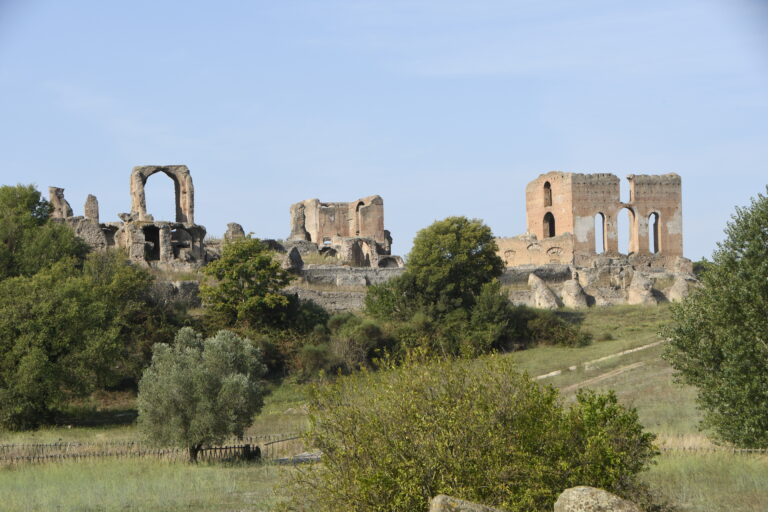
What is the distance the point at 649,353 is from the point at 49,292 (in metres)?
17.3

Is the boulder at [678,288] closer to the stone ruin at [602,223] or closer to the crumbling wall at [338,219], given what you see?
the stone ruin at [602,223]

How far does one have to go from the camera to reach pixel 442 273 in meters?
37.8

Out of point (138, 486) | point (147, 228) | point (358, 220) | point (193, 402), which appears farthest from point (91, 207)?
point (138, 486)

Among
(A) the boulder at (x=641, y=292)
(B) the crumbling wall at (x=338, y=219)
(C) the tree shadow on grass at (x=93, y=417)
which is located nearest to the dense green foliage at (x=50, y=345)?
(C) the tree shadow on grass at (x=93, y=417)

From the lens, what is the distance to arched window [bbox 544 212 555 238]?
58938 millimetres

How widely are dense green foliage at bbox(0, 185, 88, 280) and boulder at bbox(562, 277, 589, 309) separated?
1803cm

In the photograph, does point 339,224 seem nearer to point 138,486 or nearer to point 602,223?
point 602,223

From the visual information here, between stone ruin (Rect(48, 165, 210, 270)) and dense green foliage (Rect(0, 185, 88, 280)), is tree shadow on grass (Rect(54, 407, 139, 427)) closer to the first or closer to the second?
dense green foliage (Rect(0, 185, 88, 280))

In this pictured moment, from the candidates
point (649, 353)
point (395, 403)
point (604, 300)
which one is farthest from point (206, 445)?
point (604, 300)

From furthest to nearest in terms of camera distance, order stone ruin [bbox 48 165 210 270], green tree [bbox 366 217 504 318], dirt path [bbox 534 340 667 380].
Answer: stone ruin [bbox 48 165 210 270], green tree [bbox 366 217 504 318], dirt path [bbox 534 340 667 380]

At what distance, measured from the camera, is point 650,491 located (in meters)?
15.3

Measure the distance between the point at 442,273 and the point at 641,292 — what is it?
34.7ft

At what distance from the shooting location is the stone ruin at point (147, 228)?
3969 cm

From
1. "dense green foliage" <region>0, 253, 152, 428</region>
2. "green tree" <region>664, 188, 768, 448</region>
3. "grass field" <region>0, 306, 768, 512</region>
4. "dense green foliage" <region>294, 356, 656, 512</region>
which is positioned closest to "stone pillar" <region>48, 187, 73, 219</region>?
"dense green foliage" <region>0, 253, 152, 428</region>
